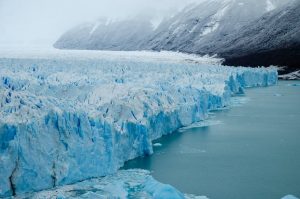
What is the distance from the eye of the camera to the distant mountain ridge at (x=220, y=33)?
132ft

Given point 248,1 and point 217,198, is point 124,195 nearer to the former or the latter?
point 217,198

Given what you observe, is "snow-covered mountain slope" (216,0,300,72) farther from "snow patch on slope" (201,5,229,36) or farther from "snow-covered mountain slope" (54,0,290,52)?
"snow patch on slope" (201,5,229,36)

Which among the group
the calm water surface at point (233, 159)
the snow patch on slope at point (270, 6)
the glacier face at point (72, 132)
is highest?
the snow patch on slope at point (270, 6)

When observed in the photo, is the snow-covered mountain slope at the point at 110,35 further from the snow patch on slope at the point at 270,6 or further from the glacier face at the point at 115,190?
the glacier face at the point at 115,190

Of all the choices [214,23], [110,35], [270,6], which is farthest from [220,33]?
[110,35]

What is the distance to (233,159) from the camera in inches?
371

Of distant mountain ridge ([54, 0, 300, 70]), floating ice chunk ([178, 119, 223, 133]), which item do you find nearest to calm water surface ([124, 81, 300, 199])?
→ floating ice chunk ([178, 119, 223, 133])

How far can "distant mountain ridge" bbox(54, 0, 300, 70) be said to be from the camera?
1587 inches

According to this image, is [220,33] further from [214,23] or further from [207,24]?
[207,24]

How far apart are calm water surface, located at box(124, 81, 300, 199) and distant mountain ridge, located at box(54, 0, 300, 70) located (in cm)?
2392

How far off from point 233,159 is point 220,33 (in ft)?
145

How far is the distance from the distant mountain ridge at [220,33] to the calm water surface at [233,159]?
23.9m

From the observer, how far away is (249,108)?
1736 centimetres

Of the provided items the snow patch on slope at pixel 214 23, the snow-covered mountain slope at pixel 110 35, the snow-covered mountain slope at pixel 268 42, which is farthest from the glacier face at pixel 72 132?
the snow-covered mountain slope at pixel 110 35
